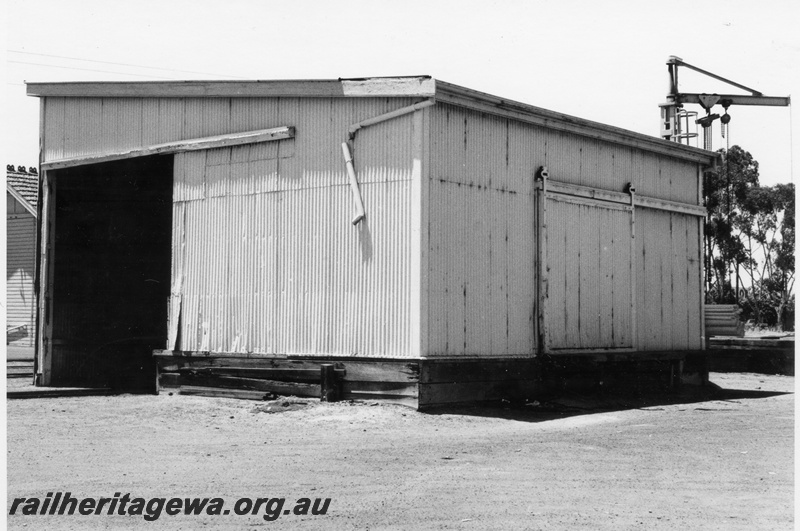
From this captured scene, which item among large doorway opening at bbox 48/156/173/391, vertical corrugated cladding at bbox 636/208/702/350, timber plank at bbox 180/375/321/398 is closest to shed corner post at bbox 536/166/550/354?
vertical corrugated cladding at bbox 636/208/702/350

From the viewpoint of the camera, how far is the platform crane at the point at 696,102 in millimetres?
29922

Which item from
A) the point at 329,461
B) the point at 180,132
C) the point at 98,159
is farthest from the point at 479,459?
the point at 98,159

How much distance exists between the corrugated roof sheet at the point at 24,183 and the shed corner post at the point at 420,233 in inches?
747

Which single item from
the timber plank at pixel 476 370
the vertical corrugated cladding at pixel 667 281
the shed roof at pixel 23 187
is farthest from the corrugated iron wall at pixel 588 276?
the shed roof at pixel 23 187

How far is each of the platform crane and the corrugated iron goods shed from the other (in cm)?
1058

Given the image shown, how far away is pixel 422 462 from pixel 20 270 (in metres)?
24.5

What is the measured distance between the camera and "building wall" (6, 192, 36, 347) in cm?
3120

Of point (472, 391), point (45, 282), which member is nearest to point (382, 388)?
point (472, 391)

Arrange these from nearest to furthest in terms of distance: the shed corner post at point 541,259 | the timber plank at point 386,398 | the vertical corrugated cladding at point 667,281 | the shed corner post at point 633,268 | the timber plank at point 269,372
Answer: the timber plank at point 386,398
the timber plank at point 269,372
the shed corner post at point 541,259
the shed corner post at point 633,268
the vertical corrugated cladding at point 667,281

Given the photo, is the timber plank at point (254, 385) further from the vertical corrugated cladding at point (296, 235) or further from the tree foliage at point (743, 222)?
the tree foliage at point (743, 222)

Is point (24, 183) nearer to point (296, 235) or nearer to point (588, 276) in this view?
point (296, 235)

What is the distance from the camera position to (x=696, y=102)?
30.9m

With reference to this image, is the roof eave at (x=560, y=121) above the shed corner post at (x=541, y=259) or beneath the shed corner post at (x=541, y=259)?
above

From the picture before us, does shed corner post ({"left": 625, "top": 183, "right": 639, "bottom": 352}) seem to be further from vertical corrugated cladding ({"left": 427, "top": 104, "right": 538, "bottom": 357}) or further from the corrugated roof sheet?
the corrugated roof sheet
